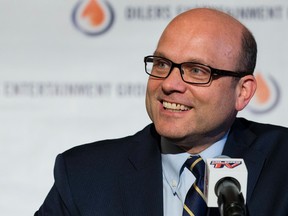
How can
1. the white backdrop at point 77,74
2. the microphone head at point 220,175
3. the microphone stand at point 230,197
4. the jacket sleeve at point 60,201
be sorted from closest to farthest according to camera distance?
the microphone stand at point 230,197 < the microphone head at point 220,175 < the jacket sleeve at point 60,201 < the white backdrop at point 77,74

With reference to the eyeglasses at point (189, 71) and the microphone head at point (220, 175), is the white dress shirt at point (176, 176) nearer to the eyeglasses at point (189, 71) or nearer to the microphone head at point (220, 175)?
the eyeglasses at point (189, 71)

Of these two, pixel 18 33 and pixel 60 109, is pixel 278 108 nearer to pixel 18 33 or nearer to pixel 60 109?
pixel 60 109

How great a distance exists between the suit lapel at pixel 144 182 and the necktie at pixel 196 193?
0.30 feet

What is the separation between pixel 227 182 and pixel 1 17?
1.66m

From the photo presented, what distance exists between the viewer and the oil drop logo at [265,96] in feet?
8.96

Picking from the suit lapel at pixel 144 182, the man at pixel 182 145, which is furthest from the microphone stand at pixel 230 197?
the suit lapel at pixel 144 182

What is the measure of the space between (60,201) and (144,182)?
25cm

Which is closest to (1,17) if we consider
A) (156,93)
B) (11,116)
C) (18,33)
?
(18,33)

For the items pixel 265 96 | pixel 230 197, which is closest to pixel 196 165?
pixel 230 197

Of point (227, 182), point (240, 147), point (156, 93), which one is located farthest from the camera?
point (240, 147)

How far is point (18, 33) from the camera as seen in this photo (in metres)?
2.74

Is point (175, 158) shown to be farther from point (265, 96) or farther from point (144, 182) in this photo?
point (265, 96)

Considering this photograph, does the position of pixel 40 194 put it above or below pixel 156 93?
below

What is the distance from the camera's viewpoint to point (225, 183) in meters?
1.36
